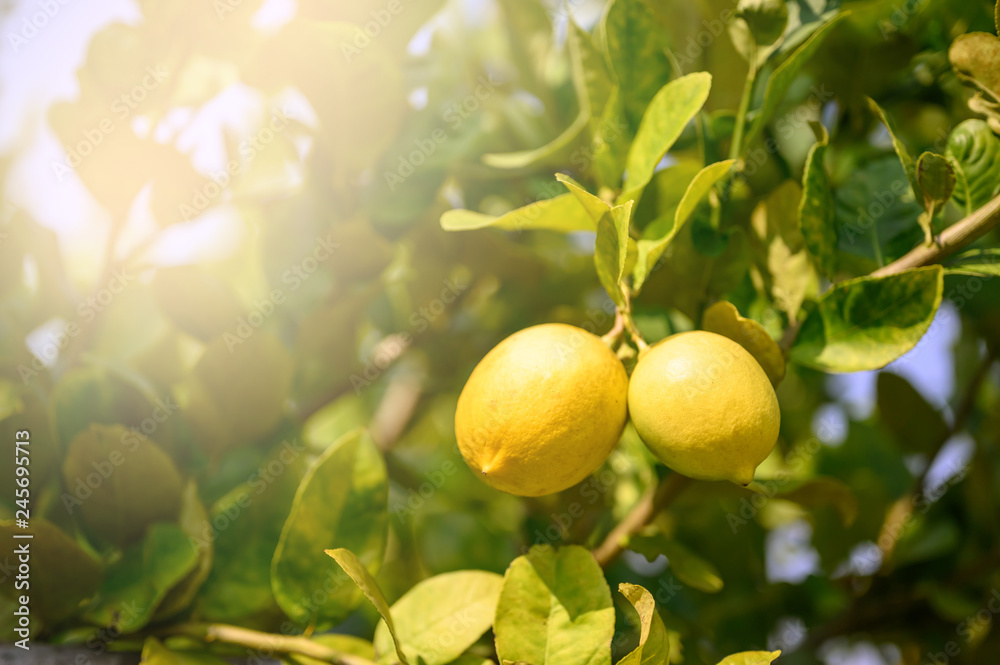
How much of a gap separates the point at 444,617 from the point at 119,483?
0.35m

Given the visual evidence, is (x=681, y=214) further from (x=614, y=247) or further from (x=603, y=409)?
(x=603, y=409)

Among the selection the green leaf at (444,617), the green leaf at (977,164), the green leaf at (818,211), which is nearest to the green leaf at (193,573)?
the green leaf at (444,617)

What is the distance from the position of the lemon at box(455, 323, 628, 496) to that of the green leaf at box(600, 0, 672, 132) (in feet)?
0.95

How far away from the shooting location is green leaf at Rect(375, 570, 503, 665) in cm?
56

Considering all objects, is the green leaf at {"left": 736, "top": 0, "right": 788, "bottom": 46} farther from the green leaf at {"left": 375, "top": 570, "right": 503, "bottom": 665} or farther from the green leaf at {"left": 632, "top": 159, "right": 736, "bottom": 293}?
the green leaf at {"left": 375, "top": 570, "right": 503, "bottom": 665}

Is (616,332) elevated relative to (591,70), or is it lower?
lower

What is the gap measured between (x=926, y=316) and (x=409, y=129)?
0.61 meters

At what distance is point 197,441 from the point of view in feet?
2.58

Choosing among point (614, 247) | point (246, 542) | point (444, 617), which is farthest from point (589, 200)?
point (246, 542)

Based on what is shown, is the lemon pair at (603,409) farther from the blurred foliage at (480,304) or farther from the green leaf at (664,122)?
the green leaf at (664,122)

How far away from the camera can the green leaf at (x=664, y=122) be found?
569 mm

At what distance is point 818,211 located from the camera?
23.4 inches

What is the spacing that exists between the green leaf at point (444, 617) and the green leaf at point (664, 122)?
1.18ft

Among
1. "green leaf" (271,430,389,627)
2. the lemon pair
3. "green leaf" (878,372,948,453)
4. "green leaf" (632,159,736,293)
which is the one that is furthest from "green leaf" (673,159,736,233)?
"green leaf" (878,372,948,453)
